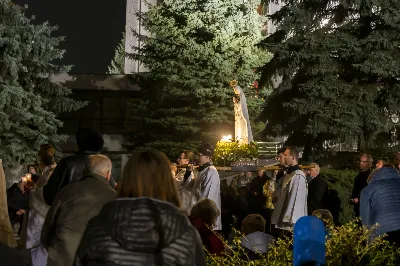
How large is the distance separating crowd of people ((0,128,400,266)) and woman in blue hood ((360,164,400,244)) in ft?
0.03

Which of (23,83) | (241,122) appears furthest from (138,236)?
(23,83)

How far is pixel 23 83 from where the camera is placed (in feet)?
120

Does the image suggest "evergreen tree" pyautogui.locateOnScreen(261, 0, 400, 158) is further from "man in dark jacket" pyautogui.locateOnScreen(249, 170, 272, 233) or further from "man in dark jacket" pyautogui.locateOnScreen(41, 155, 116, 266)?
"man in dark jacket" pyautogui.locateOnScreen(41, 155, 116, 266)

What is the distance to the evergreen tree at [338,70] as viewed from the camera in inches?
998

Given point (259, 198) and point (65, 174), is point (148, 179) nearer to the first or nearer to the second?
point (65, 174)

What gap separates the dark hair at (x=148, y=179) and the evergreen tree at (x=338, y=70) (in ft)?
68.8

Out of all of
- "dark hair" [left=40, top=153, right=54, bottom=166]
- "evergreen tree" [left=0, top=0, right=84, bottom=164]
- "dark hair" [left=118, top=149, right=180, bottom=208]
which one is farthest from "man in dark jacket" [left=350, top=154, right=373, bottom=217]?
"evergreen tree" [left=0, top=0, right=84, bottom=164]

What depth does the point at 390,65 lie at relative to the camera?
25.2m

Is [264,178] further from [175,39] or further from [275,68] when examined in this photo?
[175,39]

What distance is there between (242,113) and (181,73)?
15670 millimetres

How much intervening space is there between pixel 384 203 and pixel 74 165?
3.29 metres

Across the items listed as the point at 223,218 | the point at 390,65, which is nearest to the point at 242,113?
the point at 390,65

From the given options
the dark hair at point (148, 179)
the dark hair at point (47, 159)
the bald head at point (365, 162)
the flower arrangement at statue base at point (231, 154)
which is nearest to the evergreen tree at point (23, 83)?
the flower arrangement at statue base at point (231, 154)

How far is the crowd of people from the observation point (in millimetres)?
4281
